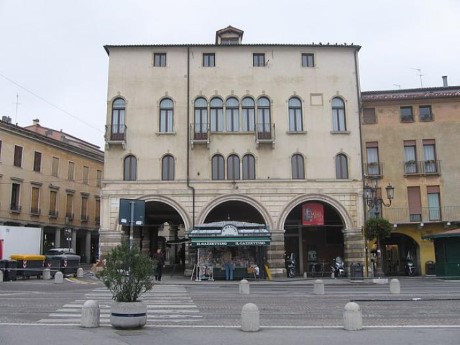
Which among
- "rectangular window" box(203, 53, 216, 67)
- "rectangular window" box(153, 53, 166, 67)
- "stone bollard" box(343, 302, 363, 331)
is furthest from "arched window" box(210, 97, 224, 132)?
"stone bollard" box(343, 302, 363, 331)

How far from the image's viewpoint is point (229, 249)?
1219 inches

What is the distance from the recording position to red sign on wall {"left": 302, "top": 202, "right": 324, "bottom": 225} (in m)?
33.8

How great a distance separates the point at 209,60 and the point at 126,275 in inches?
1027

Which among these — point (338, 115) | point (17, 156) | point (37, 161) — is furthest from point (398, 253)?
point (17, 156)

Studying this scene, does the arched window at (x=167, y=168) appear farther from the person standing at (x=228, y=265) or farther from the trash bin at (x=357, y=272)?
the trash bin at (x=357, y=272)

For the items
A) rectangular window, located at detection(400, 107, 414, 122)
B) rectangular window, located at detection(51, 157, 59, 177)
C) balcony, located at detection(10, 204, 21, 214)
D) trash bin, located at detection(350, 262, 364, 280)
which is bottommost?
trash bin, located at detection(350, 262, 364, 280)

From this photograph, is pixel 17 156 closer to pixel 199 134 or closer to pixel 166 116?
pixel 166 116

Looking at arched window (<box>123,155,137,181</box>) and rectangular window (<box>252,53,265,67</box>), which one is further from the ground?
rectangular window (<box>252,53,265,67</box>)

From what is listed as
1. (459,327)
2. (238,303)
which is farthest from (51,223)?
(459,327)

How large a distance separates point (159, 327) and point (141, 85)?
25.5 metres

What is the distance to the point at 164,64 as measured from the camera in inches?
1393

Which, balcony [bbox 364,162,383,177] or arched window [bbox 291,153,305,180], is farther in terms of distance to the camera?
balcony [bbox 364,162,383,177]

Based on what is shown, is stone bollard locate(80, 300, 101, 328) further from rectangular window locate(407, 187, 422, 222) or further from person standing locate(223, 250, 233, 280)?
rectangular window locate(407, 187, 422, 222)

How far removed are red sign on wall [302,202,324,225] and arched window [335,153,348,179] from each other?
241cm
